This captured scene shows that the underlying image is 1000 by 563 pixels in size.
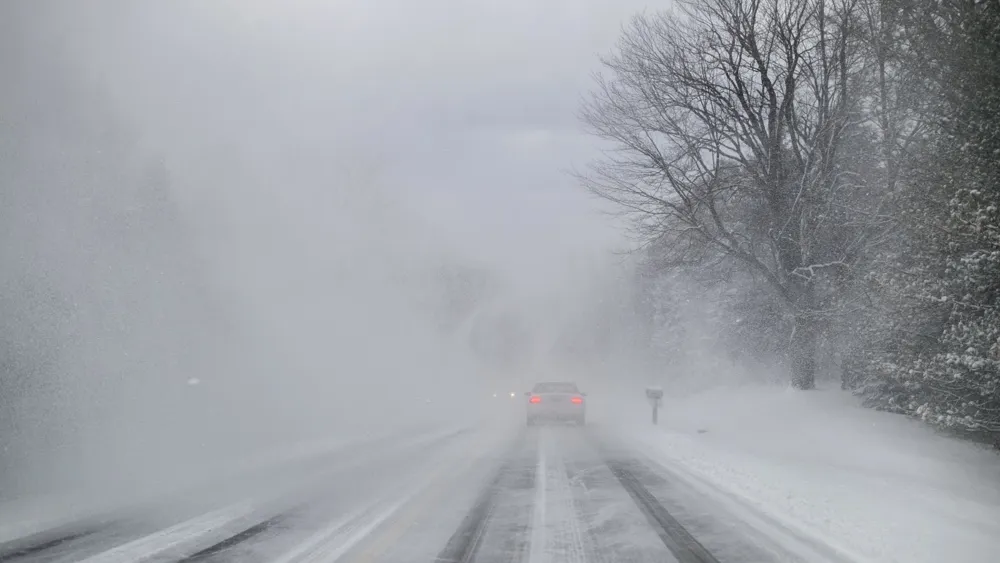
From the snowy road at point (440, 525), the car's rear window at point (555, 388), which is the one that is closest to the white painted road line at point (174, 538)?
the snowy road at point (440, 525)

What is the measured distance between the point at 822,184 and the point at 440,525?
11.9m

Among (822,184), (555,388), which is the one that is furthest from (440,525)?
(555,388)

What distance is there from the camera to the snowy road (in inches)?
A: 253

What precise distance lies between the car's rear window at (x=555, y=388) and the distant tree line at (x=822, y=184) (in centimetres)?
715

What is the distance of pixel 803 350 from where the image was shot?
56.1 ft

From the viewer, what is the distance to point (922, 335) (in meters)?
10.6

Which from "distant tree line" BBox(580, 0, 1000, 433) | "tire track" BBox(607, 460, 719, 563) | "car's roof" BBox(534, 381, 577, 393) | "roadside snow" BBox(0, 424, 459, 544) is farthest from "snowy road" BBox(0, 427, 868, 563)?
"car's roof" BBox(534, 381, 577, 393)

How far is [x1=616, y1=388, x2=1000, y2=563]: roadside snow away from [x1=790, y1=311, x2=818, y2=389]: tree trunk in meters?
0.42

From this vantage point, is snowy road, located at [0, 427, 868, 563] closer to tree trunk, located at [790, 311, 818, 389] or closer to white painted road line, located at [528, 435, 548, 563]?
white painted road line, located at [528, 435, 548, 563]

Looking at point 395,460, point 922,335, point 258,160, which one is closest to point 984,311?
point 922,335

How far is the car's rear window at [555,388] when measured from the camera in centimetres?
2470

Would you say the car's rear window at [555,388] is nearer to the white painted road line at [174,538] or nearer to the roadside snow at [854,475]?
the roadside snow at [854,475]

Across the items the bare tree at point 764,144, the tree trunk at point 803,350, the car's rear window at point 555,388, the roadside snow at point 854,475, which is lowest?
the roadside snow at point 854,475

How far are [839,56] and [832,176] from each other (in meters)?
2.47
